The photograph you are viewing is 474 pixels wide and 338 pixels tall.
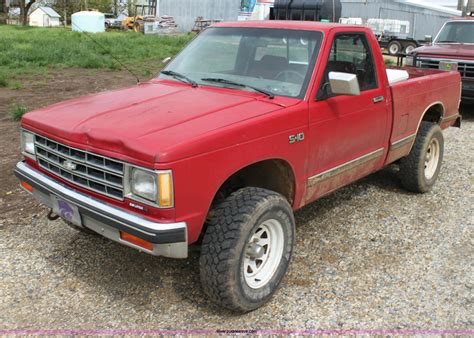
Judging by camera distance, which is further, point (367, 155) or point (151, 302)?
point (367, 155)

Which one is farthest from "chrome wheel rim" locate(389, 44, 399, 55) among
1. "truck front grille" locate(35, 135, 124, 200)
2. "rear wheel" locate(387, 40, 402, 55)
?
"truck front grille" locate(35, 135, 124, 200)

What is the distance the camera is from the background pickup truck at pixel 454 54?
31.1 feet

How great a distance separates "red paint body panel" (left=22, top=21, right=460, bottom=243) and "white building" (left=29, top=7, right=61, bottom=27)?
2377 inches

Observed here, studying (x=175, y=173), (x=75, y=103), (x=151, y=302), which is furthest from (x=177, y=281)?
(x=75, y=103)

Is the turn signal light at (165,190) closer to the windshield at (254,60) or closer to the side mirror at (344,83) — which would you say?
the windshield at (254,60)

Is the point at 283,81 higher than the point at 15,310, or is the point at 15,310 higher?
the point at 283,81

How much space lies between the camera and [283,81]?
387 cm

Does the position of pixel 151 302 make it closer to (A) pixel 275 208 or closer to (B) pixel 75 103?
(A) pixel 275 208

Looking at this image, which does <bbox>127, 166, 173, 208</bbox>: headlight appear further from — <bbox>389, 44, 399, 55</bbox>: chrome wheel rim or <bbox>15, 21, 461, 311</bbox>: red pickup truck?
<bbox>389, 44, 399, 55</bbox>: chrome wheel rim

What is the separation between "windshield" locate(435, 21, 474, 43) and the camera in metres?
10.3

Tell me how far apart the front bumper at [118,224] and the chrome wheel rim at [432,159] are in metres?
3.86

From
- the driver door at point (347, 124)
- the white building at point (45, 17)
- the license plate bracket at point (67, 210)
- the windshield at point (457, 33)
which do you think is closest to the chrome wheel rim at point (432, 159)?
the driver door at point (347, 124)

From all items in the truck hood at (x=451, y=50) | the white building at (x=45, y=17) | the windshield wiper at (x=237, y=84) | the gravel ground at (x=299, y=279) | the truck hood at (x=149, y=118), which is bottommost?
the gravel ground at (x=299, y=279)

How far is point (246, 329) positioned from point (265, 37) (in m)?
2.41
